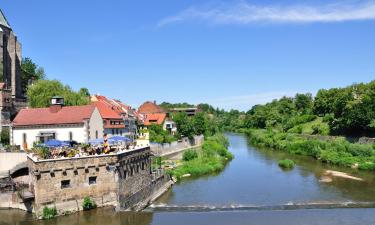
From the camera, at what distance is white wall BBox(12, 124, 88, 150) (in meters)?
46.1

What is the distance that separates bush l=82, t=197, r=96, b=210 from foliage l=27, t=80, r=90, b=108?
89.4 feet

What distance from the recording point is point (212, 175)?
2126 inches

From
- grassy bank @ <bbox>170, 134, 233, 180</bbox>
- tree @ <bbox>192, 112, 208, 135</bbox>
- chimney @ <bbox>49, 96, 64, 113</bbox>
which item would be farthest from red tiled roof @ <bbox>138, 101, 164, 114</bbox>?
chimney @ <bbox>49, 96, 64, 113</bbox>

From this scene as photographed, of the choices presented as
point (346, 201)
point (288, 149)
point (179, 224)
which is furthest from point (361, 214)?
point (288, 149)

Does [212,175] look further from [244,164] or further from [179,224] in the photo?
[179,224]

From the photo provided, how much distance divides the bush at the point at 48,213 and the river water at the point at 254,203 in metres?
0.55

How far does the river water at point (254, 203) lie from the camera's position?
32125 millimetres

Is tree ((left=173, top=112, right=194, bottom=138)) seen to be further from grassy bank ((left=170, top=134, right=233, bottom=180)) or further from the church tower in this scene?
the church tower

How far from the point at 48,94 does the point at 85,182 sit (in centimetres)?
2843

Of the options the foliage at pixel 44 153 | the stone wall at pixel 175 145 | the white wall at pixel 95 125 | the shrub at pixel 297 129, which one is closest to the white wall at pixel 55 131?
the white wall at pixel 95 125

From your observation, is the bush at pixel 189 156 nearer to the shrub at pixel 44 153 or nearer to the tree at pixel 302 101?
the shrub at pixel 44 153

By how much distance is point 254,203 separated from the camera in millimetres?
37875

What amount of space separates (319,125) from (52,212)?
68445mm

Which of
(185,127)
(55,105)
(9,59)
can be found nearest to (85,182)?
(55,105)
